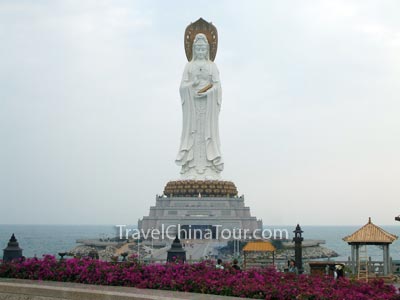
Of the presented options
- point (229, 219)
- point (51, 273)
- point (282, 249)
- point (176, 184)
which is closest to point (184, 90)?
point (176, 184)

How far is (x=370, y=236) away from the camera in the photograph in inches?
589

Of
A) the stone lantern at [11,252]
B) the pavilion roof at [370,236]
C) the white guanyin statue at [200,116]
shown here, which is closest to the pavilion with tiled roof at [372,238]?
the pavilion roof at [370,236]

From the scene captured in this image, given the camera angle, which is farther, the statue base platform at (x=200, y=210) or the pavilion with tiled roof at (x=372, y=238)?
the statue base platform at (x=200, y=210)

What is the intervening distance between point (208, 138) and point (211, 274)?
93.4 feet

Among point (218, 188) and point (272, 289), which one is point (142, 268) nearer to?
point (272, 289)

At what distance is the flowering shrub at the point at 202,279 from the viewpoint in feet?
21.9

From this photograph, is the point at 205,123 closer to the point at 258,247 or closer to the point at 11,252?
the point at 258,247

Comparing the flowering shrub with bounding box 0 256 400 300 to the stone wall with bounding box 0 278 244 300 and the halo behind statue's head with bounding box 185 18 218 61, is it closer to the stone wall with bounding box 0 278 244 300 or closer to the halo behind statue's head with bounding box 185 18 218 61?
the stone wall with bounding box 0 278 244 300

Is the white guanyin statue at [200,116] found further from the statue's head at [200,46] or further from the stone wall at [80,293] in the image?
the stone wall at [80,293]

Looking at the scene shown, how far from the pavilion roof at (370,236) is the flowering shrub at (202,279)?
7329 mm

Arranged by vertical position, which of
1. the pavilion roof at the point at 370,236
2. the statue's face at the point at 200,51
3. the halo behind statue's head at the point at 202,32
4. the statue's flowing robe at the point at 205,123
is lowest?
the pavilion roof at the point at 370,236

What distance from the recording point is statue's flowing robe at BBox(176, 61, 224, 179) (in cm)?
3597

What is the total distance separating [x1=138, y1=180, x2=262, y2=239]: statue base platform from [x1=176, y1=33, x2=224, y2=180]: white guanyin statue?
1.25 meters

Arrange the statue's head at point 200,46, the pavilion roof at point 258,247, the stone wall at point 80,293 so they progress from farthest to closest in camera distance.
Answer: the statue's head at point 200,46
the pavilion roof at point 258,247
the stone wall at point 80,293
